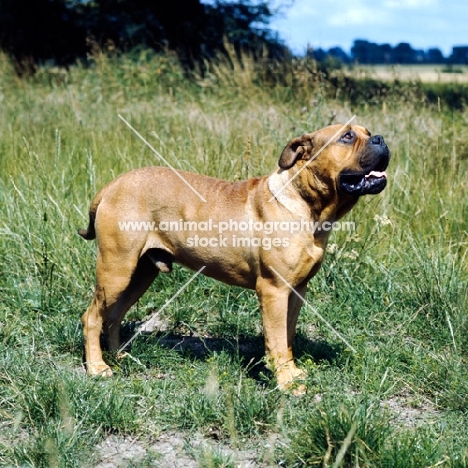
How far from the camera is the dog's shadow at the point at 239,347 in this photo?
4.61m

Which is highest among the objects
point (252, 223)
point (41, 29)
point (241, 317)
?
point (41, 29)

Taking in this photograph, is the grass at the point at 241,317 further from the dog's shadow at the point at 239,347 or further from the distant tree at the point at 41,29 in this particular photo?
the distant tree at the point at 41,29

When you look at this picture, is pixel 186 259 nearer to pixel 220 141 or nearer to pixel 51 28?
pixel 220 141

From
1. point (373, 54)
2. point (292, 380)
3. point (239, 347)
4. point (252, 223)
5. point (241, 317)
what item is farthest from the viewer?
point (373, 54)

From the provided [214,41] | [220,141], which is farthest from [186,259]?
[214,41]

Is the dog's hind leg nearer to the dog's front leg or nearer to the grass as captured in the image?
the grass

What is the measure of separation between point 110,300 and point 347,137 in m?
1.85

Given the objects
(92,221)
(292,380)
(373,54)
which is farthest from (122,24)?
(292,380)

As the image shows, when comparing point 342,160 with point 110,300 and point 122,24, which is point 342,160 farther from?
point 122,24

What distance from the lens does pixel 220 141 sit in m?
6.86

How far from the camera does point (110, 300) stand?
4469 mm

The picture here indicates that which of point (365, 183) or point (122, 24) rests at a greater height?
point (122, 24)

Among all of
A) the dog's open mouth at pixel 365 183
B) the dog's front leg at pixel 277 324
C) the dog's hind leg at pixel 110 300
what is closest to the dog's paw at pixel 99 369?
the dog's hind leg at pixel 110 300

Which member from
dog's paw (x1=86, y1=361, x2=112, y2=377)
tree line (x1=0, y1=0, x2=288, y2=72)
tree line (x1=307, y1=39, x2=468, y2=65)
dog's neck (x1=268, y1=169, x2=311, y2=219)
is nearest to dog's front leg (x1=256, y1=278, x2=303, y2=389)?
dog's neck (x1=268, y1=169, x2=311, y2=219)
